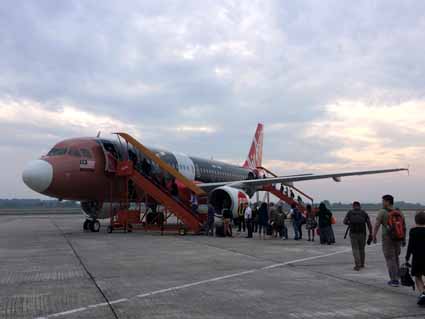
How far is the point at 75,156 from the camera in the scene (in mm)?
17531

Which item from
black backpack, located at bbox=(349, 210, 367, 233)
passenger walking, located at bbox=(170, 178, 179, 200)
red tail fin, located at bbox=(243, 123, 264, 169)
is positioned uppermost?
red tail fin, located at bbox=(243, 123, 264, 169)

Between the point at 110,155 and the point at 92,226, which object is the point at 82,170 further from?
the point at 92,226

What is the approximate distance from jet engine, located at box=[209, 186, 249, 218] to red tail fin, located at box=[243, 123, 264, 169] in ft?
59.7

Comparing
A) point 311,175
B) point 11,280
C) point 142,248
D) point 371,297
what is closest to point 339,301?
point 371,297

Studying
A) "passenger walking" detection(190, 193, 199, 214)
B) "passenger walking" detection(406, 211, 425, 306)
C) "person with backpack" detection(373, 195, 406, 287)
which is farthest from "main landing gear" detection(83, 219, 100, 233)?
"passenger walking" detection(406, 211, 425, 306)

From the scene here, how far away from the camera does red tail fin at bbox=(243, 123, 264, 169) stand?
4021 cm

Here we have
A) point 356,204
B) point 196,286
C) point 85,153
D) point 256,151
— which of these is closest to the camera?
point 196,286

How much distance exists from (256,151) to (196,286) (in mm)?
34792

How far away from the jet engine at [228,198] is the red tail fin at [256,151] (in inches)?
717

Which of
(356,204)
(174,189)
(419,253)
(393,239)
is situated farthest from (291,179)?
(419,253)

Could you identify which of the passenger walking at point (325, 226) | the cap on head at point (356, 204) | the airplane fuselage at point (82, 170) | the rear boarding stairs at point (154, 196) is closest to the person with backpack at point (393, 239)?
the cap on head at point (356, 204)

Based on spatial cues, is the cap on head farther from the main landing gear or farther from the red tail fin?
the red tail fin

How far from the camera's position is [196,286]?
278 inches

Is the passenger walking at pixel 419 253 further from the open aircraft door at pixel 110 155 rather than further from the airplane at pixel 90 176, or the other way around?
the open aircraft door at pixel 110 155
